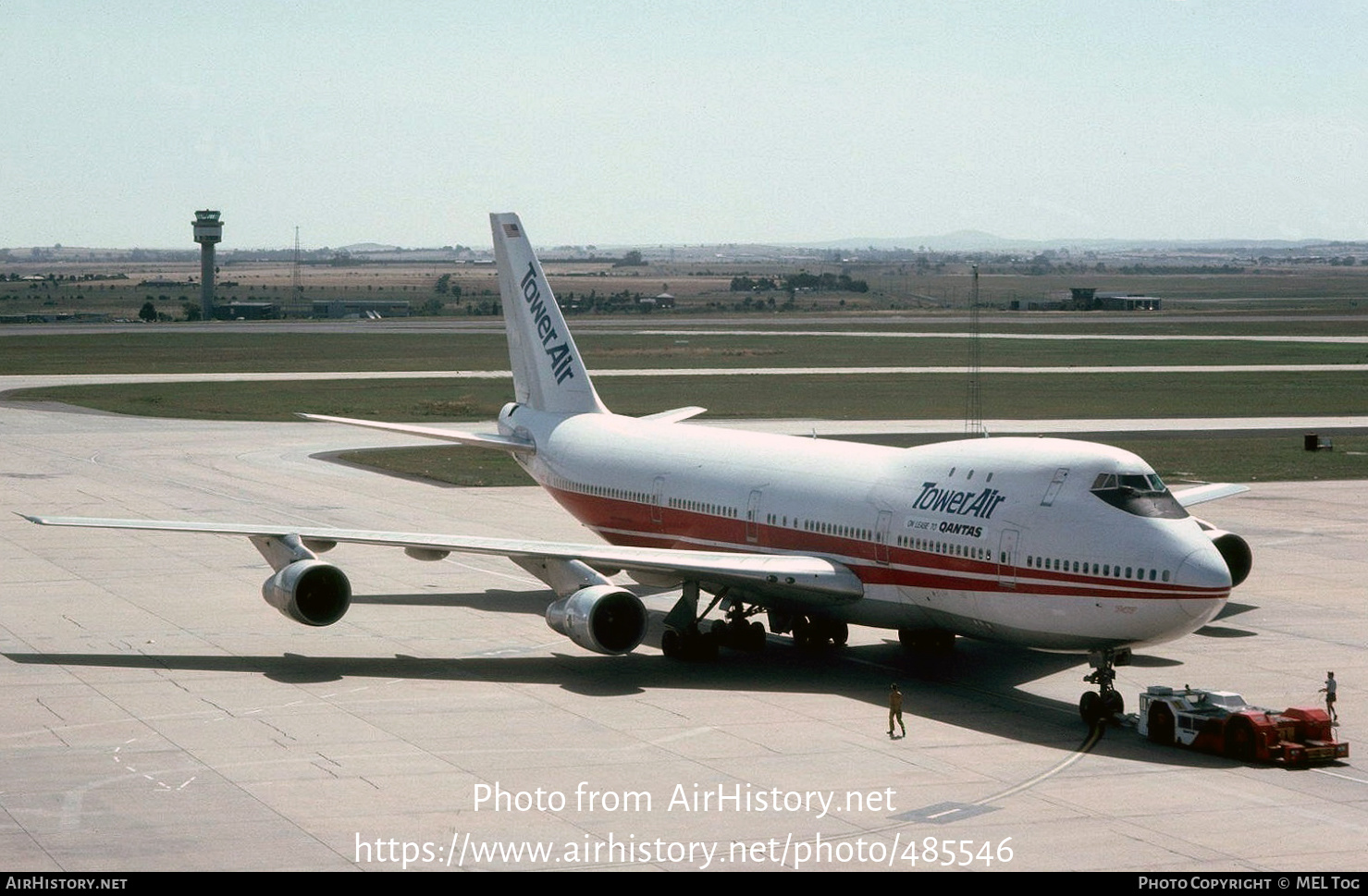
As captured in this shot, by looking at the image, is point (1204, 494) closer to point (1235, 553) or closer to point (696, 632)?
point (1235, 553)

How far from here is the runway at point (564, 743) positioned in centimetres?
2480

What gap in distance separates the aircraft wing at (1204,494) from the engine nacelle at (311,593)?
2182cm

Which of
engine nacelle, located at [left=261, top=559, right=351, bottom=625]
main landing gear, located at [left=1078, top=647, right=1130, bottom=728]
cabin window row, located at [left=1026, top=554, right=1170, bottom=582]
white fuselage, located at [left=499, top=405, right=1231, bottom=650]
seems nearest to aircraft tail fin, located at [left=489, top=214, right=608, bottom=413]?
white fuselage, located at [left=499, top=405, right=1231, bottom=650]

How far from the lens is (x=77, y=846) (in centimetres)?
2434

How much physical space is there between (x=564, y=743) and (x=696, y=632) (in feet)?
27.1

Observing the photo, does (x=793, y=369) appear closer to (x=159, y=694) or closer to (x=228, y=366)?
(x=228, y=366)

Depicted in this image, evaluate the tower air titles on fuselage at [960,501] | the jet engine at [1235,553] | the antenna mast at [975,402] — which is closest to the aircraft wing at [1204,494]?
the jet engine at [1235,553]

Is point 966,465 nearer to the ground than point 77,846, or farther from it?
farther from it

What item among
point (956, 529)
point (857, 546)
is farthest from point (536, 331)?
point (956, 529)

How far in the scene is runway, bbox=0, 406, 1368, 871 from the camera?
24.8 m

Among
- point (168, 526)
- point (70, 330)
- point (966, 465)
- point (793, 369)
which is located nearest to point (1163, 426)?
point (793, 369)

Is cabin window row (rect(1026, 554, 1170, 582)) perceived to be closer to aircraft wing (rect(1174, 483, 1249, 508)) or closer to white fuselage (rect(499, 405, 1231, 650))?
white fuselage (rect(499, 405, 1231, 650))

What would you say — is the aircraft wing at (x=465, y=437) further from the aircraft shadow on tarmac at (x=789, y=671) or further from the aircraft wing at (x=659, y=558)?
the aircraft shadow on tarmac at (x=789, y=671)

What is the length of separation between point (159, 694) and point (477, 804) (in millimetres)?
10695
